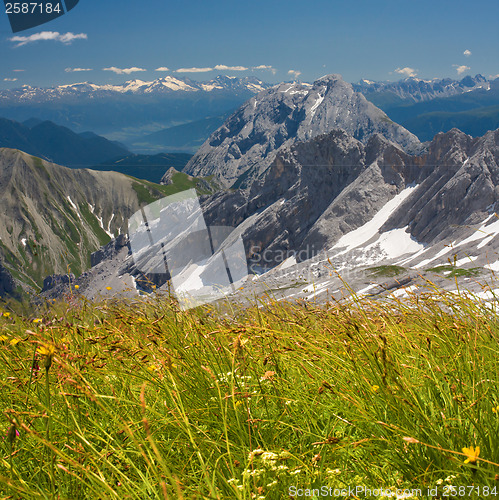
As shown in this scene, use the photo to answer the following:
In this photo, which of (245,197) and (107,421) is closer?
(107,421)

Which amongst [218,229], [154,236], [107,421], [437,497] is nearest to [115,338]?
[107,421]

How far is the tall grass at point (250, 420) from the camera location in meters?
1.76

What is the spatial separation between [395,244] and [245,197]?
63.6m

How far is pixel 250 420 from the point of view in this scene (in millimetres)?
Result: 1974

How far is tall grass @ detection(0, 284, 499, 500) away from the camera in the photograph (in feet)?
5.76

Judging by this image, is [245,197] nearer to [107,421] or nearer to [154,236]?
[154,236]

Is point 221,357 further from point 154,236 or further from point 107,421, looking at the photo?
point 154,236

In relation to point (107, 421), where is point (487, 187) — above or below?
below

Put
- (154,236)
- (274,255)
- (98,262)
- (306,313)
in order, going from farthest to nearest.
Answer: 1. (98,262)
2. (154,236)
3. (274,255)
4. (306,313)

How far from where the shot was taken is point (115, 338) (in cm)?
369

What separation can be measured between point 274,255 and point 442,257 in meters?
53.9

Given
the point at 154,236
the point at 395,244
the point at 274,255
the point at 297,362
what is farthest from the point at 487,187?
the point at 154,236

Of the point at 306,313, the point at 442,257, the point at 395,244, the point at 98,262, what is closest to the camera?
the point at 306,313

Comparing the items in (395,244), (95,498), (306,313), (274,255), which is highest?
(95,498)
